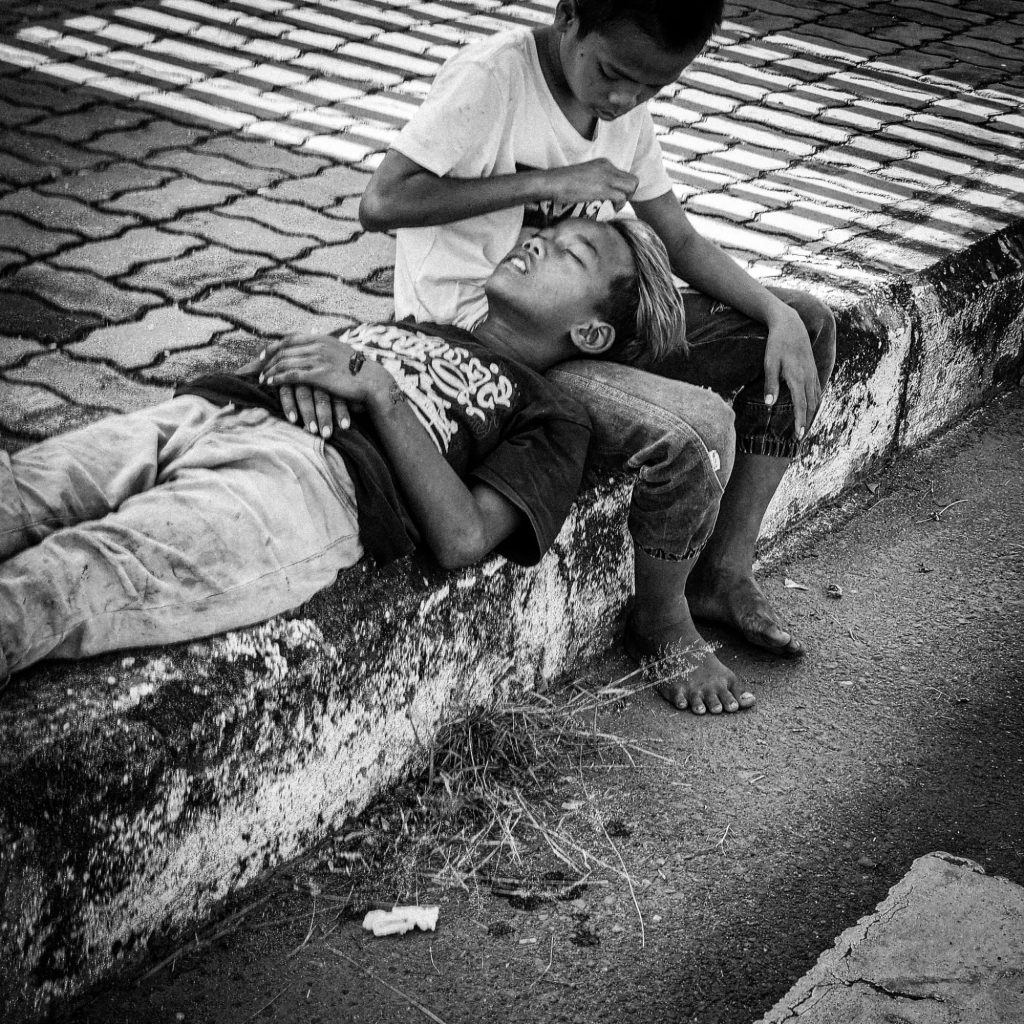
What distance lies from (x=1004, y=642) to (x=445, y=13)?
4483 mm

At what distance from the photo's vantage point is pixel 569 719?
2350 mm

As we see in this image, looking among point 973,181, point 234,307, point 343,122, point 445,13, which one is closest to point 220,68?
point 343,122

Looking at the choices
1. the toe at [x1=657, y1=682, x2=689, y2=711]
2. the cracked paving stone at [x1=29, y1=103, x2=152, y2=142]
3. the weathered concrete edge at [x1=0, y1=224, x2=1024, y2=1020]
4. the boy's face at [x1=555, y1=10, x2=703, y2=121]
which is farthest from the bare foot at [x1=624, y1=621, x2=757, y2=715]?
the cracked paving stone at [x1=29, y1=103, x2=152, y2=142]

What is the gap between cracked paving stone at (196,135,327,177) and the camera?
4.13 m

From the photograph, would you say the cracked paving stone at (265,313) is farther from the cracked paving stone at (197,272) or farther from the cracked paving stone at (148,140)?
the cracked paving stone at (148,140)

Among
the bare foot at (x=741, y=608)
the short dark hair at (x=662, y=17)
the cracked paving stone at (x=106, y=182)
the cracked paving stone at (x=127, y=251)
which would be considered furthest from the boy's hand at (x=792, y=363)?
the cracked paving stone at (x=106, y=182)

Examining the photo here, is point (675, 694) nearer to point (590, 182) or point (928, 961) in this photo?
point (928, 961)

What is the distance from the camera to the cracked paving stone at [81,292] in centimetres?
315

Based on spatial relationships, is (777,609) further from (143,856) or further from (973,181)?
(973,181)

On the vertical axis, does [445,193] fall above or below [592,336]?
above

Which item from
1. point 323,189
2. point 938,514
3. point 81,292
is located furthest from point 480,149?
point 323,189

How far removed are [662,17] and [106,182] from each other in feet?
7.50

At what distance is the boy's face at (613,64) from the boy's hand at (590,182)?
0.10 metres

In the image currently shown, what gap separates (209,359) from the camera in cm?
293
